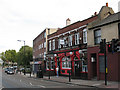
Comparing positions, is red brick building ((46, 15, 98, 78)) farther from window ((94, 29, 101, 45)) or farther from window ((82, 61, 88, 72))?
window ((94, 29, 101, 45))

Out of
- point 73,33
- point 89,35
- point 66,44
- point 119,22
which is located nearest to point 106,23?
point 119,22

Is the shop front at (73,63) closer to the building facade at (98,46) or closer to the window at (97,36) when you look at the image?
the building facade at (98,46)

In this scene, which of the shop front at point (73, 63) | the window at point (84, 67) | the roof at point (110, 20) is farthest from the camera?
the shop front at point (73, 63)

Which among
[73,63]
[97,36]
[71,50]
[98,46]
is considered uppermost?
[97,36]

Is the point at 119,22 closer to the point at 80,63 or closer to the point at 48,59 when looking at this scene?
the point at 80,63

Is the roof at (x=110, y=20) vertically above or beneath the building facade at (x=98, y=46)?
above

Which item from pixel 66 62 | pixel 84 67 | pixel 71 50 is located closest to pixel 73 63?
pixel 71 50

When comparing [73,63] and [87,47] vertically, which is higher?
[87,47]

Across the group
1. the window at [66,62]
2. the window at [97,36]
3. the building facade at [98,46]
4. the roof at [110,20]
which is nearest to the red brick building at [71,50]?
the window at [66,62]

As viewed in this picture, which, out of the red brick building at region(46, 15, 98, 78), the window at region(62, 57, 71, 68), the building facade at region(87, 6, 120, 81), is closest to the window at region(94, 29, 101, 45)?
the building facade at region(87, 6, 120, 81)

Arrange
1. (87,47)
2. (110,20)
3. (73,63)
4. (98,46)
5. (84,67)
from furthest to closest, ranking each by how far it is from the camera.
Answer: (73,63), (84,67), (87,47), (98,46), (110,20)

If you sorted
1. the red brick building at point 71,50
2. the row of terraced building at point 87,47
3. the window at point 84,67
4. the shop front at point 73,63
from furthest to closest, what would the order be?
the red brick building at point 71,50
the shop front at point 73,63
the window at point 84,67
the row of terraced building at point 87,47

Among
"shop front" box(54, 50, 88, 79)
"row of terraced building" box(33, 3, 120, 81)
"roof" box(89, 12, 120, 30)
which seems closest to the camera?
"roof" box(89, 12, 120, 30)

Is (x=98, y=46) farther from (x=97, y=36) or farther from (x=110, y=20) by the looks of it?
(x=110, y=20)
